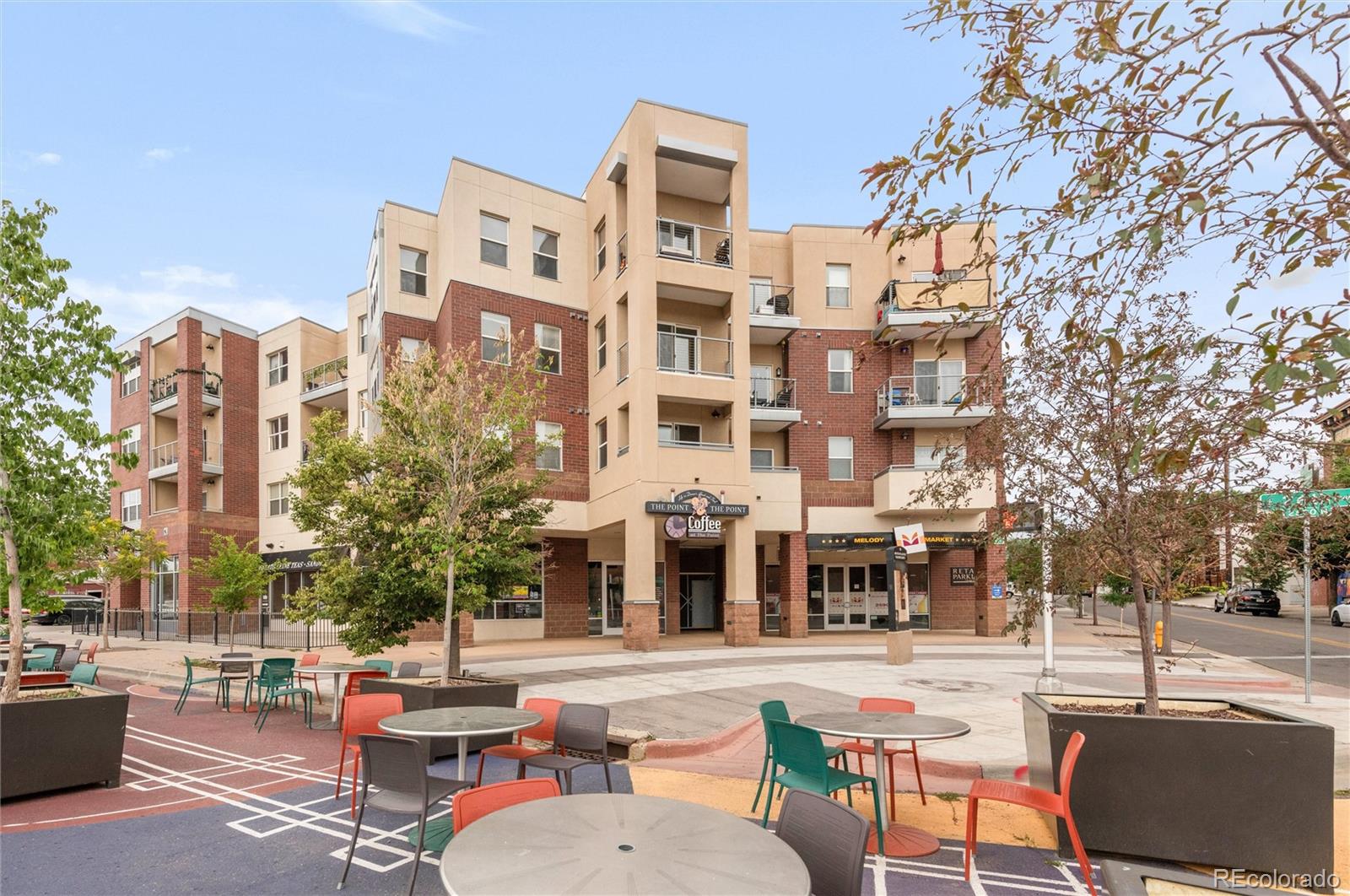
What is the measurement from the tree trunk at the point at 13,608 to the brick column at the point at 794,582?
20.8 metres

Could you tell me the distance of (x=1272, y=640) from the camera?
87.1 feet

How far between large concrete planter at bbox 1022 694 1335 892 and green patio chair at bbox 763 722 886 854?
149 cm

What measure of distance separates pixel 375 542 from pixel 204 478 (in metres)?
25.6

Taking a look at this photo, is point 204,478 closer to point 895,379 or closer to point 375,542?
point 375,542

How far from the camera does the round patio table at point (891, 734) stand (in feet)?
19.6

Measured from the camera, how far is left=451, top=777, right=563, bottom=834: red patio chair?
158 inches

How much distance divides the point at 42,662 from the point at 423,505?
25.8ft

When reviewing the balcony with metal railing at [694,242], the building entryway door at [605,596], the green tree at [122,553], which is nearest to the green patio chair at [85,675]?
the green tree at [122,553]

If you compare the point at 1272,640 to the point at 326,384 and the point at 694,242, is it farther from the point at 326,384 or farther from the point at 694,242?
the point at 326,384

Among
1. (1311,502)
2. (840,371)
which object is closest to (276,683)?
(1311,502)

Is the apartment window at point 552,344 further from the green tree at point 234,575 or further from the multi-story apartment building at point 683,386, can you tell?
the green tree at point 234,575

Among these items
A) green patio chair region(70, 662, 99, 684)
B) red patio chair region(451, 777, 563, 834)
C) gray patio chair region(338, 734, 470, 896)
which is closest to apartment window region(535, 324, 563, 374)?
green patio chair region(70, 662, 99, 684)

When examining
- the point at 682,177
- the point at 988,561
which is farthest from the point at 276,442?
the point at 988,561

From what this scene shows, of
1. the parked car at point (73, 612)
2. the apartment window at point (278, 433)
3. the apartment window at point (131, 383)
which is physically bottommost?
→ the parked car at point (73, 612)
